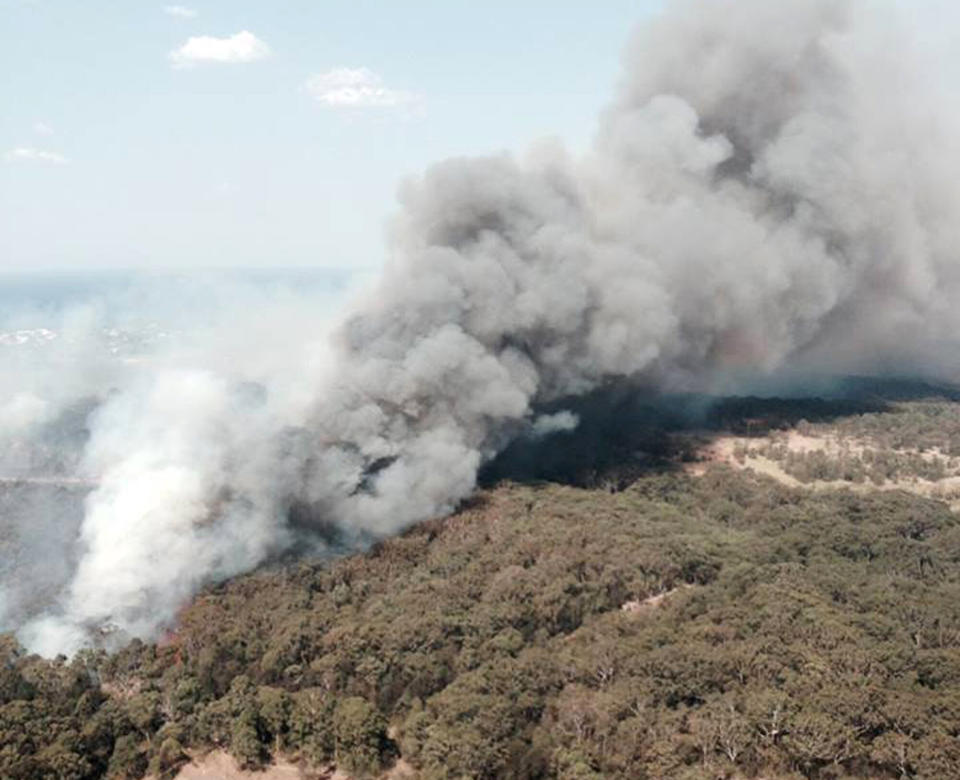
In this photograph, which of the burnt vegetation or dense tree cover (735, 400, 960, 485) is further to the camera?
dense tree cover (735, 400, 960, 485)

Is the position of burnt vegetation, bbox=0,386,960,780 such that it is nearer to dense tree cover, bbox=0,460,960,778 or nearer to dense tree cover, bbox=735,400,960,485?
Answer: dense tree cover, bbox=0,460,960,778

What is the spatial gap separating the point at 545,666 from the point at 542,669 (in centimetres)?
16

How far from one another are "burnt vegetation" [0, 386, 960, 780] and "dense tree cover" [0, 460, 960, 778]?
0.20 ft

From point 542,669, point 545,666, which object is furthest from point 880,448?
point 542,669

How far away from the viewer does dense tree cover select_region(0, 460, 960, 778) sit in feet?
62.5

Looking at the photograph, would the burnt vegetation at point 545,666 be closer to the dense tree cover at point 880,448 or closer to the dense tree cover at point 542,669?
the dense tree cover at point 542,669

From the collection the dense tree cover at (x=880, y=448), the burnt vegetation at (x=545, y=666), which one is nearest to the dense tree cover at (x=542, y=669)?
the burnt vegetation at (x=545, y=666)

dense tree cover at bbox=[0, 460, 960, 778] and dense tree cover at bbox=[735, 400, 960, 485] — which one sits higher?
dense tree cover at bbox=[0, 460, 960, 778]

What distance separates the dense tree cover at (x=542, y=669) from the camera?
62.5ft

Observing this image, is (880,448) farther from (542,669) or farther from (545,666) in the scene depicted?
(542,669)

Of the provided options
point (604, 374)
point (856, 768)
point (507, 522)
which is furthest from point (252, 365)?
point (856, 768)

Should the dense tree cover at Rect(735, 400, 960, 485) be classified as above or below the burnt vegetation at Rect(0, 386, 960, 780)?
below

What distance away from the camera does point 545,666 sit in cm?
2220

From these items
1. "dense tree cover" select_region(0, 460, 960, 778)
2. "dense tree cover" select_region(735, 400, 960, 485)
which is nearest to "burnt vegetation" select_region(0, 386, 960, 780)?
"dense tree cover" select_region(0, 460, 960, 778)
